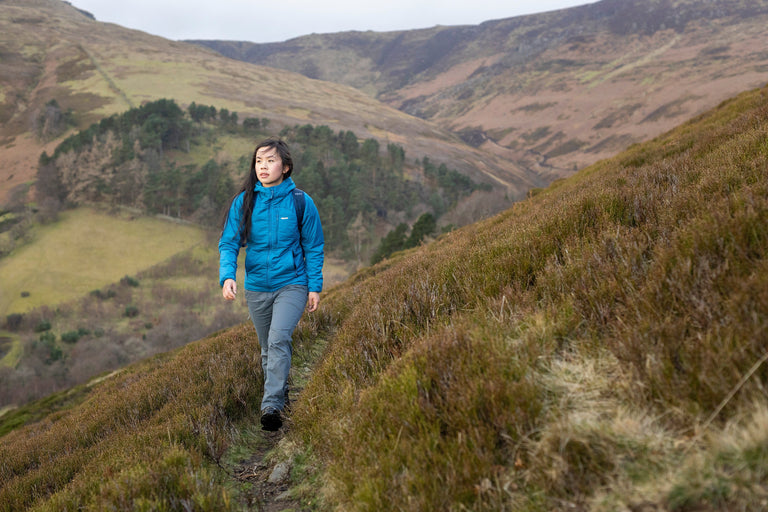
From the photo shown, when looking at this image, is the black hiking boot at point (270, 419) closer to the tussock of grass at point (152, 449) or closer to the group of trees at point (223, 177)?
the tussock of grass at point (152, 449)

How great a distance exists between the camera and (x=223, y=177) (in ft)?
255

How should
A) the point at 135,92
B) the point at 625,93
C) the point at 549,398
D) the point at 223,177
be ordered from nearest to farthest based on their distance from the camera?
1. the point at 549,398
2. the point at 223,177
3. the point at 135,92
4. the point at 625,93

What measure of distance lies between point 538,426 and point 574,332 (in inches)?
26.6

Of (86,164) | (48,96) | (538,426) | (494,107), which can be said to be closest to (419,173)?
(86,164)

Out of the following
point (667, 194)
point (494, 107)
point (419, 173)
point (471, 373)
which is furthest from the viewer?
point (494, 107)

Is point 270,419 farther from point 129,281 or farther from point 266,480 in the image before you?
point 129,281

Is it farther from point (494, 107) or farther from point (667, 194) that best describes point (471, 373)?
point (494, 107)

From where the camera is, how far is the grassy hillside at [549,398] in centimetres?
150

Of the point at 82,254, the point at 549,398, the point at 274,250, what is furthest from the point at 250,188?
the point at 82,254

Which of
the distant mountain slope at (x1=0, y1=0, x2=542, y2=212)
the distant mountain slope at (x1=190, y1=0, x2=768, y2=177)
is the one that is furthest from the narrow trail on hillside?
the distant mountain slope at (x1=190, y1=0, x2=768, y2=177)

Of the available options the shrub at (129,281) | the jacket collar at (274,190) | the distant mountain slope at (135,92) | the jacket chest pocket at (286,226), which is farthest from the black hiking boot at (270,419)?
the distant mountain slope at (135,92)

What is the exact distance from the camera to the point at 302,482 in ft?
8.59

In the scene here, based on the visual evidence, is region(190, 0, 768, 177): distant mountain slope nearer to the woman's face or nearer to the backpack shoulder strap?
the backpack shoulder strap

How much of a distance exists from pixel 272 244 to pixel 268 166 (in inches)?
28.6
